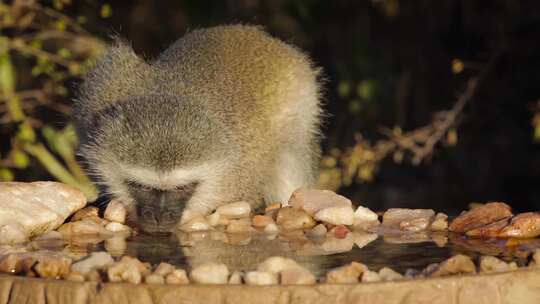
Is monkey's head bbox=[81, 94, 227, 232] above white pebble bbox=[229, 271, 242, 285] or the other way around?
above

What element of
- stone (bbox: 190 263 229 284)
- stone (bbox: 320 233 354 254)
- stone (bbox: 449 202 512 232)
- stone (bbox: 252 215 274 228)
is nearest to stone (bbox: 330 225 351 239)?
stone (bbox: 320 233 354 254)

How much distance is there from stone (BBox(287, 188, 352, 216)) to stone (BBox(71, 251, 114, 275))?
1125 millimetres

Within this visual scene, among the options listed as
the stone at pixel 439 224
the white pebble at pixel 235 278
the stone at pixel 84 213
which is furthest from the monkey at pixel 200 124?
the white pebble at pixel 235 278

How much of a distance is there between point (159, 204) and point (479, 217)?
117 centimetres

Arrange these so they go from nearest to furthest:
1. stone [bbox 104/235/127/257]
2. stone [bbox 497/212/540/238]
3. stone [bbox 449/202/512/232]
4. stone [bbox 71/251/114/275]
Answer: stone [bbox 71/251/114/275] → stone [bbox 104/235/127/257] → stone [bbox 497/212/540/238] → stone [bbox 449/202/512/232]

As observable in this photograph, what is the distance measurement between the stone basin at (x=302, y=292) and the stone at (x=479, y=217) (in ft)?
2.93

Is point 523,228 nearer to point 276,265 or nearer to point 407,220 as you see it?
point 407,220

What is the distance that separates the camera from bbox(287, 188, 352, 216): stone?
3.48m

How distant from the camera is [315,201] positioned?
3.51m

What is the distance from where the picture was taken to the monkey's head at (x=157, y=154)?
11.7ft

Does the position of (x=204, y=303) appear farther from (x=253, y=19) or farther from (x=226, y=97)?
(x=253, y=19)

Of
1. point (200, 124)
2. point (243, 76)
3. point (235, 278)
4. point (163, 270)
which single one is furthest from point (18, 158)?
point (235, 278)

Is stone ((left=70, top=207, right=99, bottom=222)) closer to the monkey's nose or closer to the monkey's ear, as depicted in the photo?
the monkey's nose

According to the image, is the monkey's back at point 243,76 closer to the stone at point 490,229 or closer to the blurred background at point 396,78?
the stone at point 490,229
